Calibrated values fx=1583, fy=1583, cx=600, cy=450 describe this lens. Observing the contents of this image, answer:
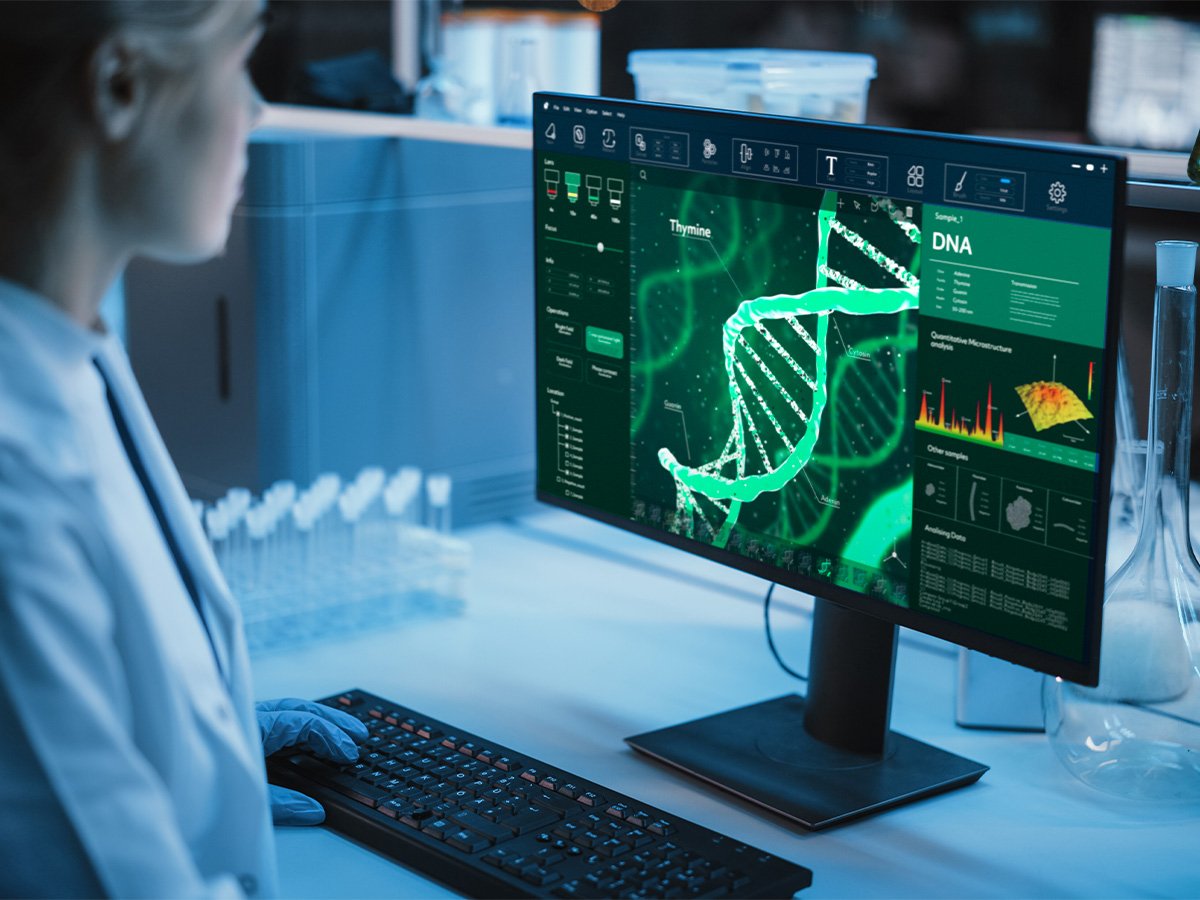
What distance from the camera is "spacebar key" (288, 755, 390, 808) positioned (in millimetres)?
1142

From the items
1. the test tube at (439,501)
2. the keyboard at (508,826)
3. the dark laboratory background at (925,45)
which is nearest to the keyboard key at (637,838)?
the keyboard at (508,826)

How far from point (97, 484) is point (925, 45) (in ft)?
10.3

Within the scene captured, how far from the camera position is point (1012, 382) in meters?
1.05

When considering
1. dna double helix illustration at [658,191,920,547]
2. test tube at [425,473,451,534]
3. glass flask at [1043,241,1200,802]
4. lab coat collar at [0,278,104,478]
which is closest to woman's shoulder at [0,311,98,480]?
lab coat collar at [0,278,104,478]

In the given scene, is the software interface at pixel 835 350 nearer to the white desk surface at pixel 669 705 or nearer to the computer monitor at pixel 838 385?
the computer monitor at pixel 838 385

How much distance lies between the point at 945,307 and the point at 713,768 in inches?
15.9

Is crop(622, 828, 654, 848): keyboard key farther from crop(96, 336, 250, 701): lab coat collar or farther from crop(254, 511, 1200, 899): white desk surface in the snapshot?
crop(96, 336, 250, 701): lab coat collar

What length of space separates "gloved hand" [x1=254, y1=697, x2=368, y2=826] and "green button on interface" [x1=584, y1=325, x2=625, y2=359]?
37 centimetres

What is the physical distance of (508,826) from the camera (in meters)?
1.08

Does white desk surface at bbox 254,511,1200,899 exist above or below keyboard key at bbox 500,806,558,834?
below

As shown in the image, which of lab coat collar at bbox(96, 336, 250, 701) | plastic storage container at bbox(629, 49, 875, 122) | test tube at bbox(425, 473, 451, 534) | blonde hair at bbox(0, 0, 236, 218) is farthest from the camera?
test tube at bbox(425, 473, 451, 534)

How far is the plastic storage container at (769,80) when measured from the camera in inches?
63.7

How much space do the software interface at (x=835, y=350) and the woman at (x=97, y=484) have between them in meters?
0.46

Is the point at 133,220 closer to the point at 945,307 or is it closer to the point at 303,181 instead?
the point at 945,307
